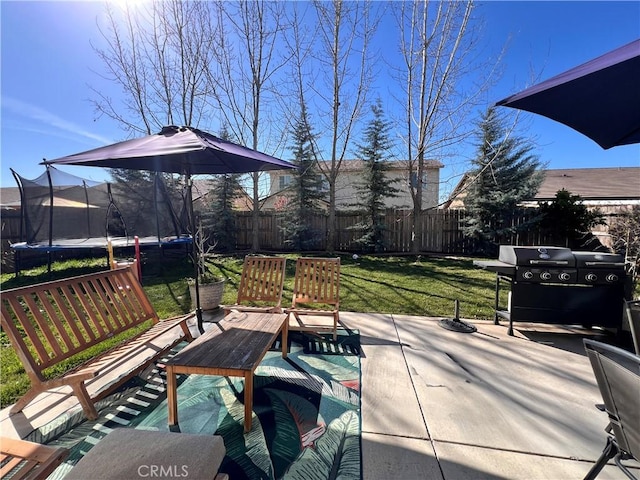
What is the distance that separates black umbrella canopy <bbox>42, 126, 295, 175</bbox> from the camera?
102 inches

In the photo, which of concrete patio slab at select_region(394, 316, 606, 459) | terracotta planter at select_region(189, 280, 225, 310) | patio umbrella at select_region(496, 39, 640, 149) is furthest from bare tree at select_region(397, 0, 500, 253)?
patio umbrella at select_region(496, 39, 640, 149)

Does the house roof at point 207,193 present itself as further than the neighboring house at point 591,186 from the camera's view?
Yes

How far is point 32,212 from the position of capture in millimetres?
7223

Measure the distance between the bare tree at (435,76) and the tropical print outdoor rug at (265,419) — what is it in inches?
327

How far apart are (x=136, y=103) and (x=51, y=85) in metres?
3.44

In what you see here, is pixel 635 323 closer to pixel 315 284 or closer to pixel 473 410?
pixel 473 410

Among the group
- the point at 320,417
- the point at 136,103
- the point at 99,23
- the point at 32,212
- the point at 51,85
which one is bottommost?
the point at 320,417

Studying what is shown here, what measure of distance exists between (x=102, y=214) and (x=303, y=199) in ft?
22.2

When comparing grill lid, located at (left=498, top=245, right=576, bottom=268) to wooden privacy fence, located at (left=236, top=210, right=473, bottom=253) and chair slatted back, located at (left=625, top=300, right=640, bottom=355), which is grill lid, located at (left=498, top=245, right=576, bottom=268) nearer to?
chair slatted back, located at (left=625, top=300, right=640, bottom=355)

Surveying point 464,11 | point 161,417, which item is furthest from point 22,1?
point 464,11

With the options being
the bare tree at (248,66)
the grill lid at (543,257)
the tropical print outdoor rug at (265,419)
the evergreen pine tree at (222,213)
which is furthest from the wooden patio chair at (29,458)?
the evergreen pine tree at (222,213)

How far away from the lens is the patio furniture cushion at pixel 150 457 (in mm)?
1060

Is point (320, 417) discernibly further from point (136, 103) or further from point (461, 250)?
point (136, 103)

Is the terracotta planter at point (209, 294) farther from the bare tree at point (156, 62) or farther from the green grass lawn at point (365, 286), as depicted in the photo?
the bare tree at point (156, 62)
